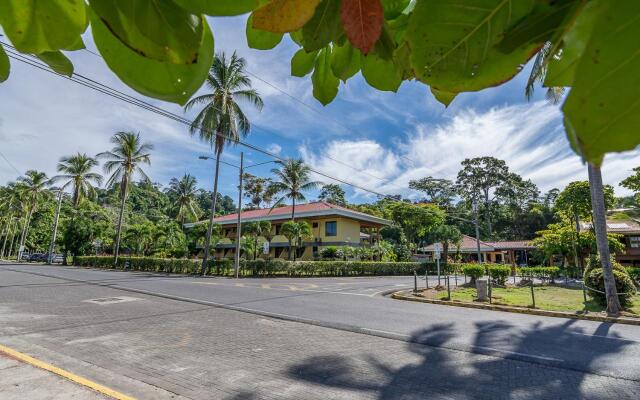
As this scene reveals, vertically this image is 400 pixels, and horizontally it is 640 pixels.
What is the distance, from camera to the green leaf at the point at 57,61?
0.50m

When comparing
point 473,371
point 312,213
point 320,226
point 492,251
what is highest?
point 312,213

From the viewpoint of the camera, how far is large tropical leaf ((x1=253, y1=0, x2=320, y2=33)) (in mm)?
423

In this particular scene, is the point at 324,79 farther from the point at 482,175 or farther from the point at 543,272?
the point at 482,175

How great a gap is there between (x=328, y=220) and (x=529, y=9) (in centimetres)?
3193

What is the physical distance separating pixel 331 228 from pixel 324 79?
31.3 metres

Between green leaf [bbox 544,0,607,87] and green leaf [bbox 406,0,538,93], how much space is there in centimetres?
5

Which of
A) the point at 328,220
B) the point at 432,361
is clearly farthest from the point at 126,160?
the point at 432,361

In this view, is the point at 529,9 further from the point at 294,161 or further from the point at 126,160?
the point at 126,160

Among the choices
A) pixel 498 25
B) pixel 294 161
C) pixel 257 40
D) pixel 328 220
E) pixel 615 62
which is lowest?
pixel 615 62

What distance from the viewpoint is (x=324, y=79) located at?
921mm

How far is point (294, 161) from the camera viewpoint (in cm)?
3123

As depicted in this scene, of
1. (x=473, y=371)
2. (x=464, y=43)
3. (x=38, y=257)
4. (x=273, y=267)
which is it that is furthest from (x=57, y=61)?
→ (x=38, y=257)

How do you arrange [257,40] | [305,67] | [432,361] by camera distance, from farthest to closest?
1. [432,361]
2. [305,67]
3. [257,40]

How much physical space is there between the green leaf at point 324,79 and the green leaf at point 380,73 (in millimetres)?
115
